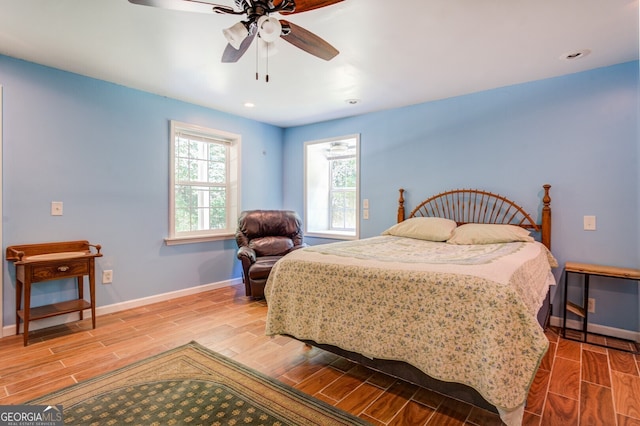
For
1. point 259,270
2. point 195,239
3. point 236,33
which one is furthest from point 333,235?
point 236,33

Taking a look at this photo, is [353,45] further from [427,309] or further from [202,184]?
[202,184]

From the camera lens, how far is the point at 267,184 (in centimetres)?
509

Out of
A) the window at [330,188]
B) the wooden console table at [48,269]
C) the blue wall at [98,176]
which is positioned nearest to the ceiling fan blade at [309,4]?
the blue wall at [98,176]

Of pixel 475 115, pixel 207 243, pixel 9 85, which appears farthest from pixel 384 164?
pixel 9 85

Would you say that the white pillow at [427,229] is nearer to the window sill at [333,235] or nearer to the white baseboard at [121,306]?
the window sill at [333,235]

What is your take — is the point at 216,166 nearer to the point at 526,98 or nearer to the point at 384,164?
the point at 384,164

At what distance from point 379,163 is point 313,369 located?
2.79 meters

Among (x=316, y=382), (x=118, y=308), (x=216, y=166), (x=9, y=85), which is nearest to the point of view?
(x=316, y=382)

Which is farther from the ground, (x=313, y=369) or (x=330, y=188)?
(x=330, y=188)

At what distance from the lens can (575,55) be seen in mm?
2617

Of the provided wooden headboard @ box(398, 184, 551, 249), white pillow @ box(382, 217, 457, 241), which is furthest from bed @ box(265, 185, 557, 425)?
wooden headboard @ box(398, 184, 551, 249)

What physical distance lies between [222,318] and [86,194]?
183 cm

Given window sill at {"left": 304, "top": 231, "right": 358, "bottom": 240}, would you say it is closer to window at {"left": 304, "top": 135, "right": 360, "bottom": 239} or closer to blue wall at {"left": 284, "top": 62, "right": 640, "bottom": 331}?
window at {"left": 304, "top": 135, "right": 360, "bottom": 239}

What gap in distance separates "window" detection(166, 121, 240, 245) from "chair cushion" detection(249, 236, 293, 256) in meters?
0.59
